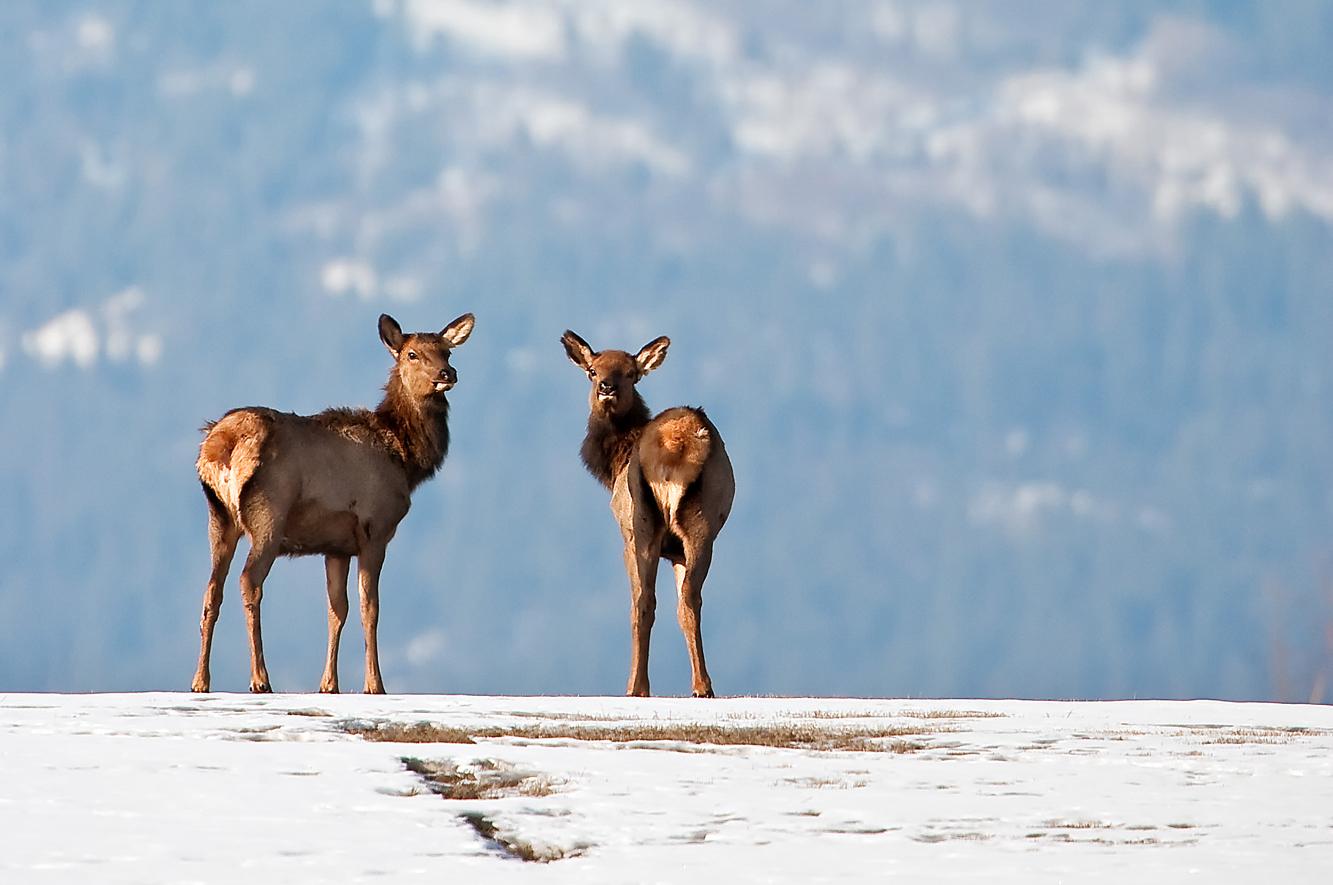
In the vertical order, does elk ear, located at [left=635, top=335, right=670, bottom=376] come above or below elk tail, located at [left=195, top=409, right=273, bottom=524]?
above

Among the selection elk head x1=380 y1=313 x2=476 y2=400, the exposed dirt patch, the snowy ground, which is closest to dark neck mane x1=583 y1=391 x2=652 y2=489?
elk head x1=380 y1=313 x2=476 y2=400

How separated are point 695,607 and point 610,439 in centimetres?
235

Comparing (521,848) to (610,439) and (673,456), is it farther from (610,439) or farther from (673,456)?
(610,439)

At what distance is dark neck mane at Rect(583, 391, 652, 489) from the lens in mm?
18891

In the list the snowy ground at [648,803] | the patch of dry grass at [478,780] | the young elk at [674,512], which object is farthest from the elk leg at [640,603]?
the patch of dry grass at [478,780]

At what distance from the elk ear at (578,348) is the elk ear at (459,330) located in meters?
1.18

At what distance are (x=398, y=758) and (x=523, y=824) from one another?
6.60 ft

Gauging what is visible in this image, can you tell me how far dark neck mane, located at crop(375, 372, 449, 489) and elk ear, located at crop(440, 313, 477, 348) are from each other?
70cm

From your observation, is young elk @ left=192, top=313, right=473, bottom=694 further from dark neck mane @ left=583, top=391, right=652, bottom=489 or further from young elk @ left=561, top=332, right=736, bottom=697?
young elk @ left=561, top=332, right=736, bottom=697

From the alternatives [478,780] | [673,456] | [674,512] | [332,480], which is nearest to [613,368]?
[673,456]

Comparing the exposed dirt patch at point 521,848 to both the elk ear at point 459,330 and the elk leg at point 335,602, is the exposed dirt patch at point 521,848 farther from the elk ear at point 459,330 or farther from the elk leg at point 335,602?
the elk ear at point 459,330

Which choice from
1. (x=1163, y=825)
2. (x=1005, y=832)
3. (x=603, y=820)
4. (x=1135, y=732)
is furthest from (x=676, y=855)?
(x=1135, y=732)

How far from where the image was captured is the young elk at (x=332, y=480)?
58.1 feet

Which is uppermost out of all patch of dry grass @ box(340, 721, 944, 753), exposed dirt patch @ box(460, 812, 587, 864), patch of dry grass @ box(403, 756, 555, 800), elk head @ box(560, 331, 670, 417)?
elk head @ box(560, 331, 670, 417)
